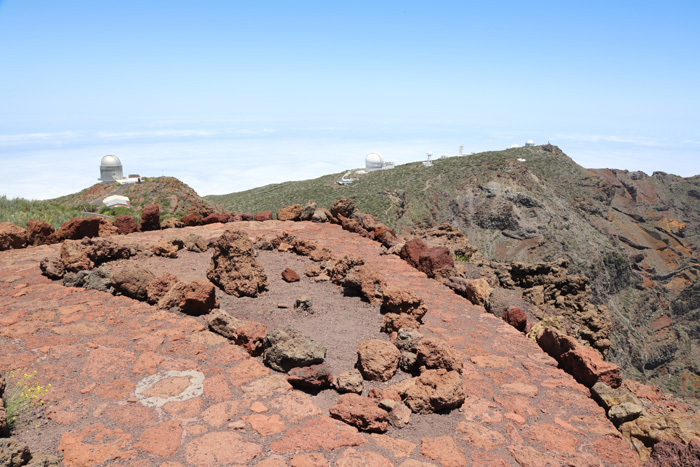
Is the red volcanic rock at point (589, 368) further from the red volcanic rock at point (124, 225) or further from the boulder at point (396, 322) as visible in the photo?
the red volcanic rock at point (124, 225)

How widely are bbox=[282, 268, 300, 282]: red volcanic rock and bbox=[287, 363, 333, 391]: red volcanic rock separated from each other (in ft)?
8.55

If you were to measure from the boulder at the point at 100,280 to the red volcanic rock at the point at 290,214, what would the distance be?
16.5ft

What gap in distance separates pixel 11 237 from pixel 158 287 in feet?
13.3

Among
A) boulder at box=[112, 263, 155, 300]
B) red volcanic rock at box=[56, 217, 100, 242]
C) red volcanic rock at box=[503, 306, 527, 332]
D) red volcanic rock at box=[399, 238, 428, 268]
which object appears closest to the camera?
boulder at box=[112, 263, 155, 300]

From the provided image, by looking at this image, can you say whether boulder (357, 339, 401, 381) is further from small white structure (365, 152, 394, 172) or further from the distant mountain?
small white structure (365, 152, 394, 172)

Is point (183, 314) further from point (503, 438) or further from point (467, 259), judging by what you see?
point (467, 259)

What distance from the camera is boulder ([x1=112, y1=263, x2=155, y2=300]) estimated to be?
540 centimetres

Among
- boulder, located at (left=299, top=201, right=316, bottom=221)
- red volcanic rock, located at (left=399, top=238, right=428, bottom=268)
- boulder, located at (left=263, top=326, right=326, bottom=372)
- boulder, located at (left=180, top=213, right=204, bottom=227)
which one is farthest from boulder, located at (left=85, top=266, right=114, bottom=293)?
boulder, located at (left=299, top=201, right=316, bottom=221)

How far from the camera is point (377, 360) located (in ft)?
13.5

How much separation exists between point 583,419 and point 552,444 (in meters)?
0.61

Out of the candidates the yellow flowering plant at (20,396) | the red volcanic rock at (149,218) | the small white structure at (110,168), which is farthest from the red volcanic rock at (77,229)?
the small white structure at (110,168)

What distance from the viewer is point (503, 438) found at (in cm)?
344

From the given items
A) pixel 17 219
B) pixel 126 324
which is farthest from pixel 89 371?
pixel 17 219

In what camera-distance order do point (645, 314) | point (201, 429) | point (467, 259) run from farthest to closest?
1. point (645, 314)
2. point (467, 259)
3. point (201, 429)
